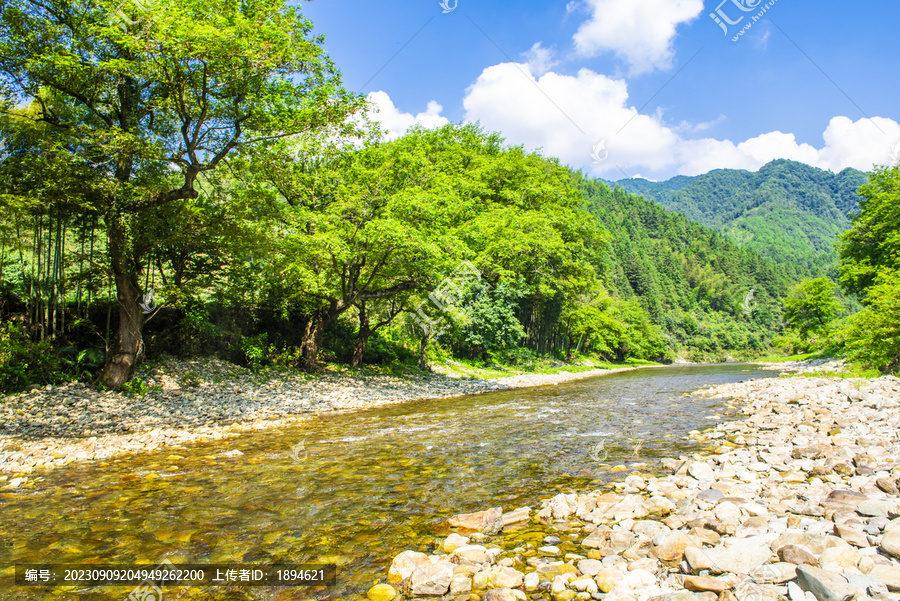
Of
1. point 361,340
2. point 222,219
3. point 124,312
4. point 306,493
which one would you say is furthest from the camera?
point 361,340

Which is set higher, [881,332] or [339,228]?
[339,228]

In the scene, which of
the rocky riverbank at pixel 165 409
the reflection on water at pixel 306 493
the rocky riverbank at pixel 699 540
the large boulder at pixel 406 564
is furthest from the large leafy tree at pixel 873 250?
the large boulder at pixel 406 564

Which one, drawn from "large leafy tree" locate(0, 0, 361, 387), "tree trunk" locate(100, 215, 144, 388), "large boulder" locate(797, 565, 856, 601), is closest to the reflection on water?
"large boulder" locate(797, 565, 856, 601)

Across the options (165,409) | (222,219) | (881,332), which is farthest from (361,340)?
(881,332)

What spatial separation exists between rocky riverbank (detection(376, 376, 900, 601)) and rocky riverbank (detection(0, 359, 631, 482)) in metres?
7.15

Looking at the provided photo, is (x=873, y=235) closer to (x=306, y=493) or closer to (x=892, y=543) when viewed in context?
(x=892, y=543)

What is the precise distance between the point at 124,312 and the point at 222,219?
12.8ft

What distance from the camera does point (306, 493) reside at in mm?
6680

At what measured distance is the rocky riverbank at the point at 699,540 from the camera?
3502 millimetres

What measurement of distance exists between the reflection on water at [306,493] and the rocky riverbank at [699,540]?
66cm

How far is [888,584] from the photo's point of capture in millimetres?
3146

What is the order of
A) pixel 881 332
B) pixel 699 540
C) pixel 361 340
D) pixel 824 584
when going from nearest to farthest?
pixel 824 584 < pixel 699 540 < pixel 881 332 < pixel 361 340

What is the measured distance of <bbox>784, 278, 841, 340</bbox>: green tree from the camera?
47.9 metres

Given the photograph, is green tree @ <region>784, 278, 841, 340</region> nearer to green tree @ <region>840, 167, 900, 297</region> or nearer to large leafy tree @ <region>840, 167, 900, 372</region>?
large leafy tree @ <region>840, 167, 900, 372</region>
